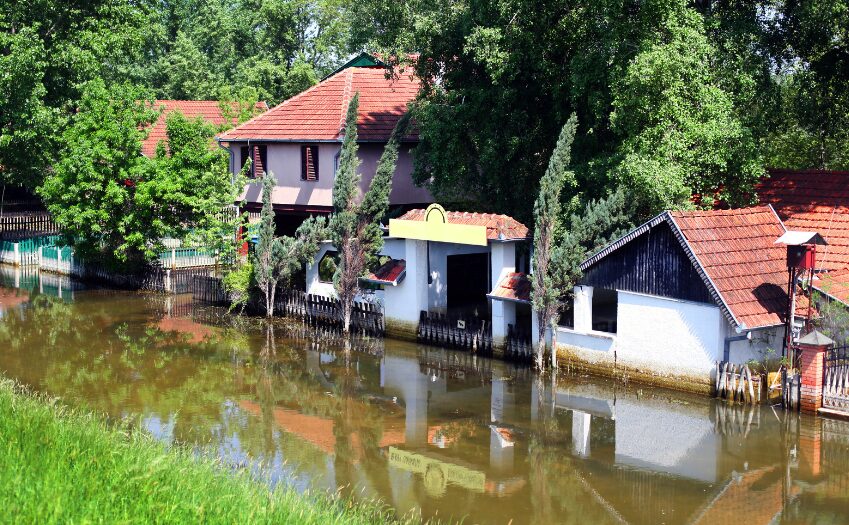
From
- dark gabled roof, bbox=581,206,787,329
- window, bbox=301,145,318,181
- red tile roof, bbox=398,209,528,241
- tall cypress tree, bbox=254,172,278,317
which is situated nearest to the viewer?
dark gabled roof, bbox=581,206,787,329

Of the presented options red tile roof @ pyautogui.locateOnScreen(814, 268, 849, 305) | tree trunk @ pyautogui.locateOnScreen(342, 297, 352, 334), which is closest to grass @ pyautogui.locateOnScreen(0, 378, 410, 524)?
red tile roof @ pyautogui.locateOnScreen(814, 268, 849, 305)

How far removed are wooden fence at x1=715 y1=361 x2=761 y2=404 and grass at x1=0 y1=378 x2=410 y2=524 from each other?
9890 millimetres

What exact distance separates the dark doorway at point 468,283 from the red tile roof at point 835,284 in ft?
35.7

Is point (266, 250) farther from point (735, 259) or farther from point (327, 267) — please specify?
point (735, 259)

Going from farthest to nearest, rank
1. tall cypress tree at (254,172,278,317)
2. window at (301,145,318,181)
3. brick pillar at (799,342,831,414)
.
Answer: window at (301,145,318,181) < tall cypress tree at (254,172,278,317) < brick pillar at (799,342,831,414)

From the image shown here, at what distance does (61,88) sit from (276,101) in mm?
14738

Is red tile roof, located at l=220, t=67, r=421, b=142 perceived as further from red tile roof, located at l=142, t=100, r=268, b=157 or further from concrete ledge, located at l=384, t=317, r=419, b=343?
red tile roof, located at l=142, t=100, r=268, b=157

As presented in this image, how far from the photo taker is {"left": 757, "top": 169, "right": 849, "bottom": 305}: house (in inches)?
957

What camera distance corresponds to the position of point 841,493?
58.0 feet

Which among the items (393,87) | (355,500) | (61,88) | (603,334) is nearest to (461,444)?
(355,500)

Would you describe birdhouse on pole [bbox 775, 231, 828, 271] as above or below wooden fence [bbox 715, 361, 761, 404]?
above

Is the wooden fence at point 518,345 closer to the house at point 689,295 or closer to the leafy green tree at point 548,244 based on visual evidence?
the leafy green tree at point 548,244

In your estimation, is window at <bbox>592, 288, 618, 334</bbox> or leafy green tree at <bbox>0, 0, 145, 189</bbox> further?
leafy green tree at <bbox>0, 0, 145, 189</bbox>

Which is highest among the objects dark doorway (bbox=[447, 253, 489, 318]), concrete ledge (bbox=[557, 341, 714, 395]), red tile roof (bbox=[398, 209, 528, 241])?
red tile roof (bbox=[398, 209, 528, 241])
